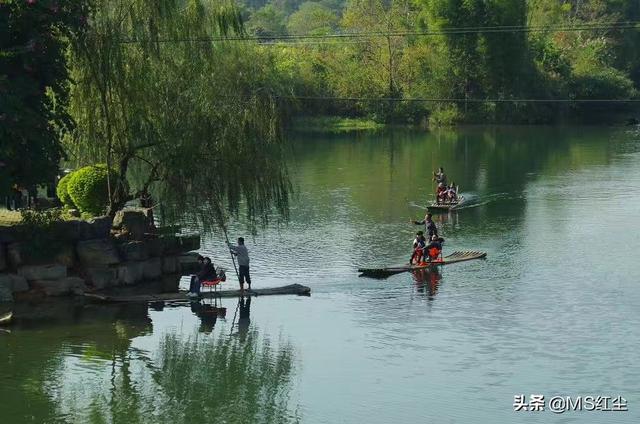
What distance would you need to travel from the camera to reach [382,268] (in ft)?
120

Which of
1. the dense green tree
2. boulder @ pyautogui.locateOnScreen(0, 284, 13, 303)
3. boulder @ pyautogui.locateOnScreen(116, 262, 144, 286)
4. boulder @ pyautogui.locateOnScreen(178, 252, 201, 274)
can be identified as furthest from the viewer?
the dense green tree

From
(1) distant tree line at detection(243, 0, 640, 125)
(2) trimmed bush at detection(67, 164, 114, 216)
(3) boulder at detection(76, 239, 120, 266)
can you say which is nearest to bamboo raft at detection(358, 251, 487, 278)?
(3) boulder at detection(76, 239, 120, 266)

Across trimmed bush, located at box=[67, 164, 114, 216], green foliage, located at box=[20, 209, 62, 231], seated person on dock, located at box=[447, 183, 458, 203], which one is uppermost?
trimmed bush, located at box=[67, 164, 114, 216]

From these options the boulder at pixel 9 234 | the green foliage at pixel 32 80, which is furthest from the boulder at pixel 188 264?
the boulder at pixel 9 234

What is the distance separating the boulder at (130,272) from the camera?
113 ft

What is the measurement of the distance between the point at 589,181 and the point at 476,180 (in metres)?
6.22

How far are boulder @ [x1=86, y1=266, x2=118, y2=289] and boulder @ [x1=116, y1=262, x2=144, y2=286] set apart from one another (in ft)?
0.48

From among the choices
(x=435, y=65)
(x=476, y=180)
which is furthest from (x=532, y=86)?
(x=476, y=180)

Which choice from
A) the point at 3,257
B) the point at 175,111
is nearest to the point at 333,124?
the point at 175,111

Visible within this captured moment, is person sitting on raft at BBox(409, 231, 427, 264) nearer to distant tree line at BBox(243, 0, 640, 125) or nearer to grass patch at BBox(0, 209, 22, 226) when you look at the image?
grass patch at BBox(0, 209, 22, 226)

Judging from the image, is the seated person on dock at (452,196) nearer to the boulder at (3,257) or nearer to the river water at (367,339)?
the river water at (367,339)

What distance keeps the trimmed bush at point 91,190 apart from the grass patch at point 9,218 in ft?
7.38

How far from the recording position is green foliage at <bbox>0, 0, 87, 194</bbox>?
3169 cm

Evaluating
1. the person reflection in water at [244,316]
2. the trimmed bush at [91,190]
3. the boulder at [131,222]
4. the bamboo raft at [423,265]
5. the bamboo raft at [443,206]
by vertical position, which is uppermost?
the trimmed bush at [91,190]
